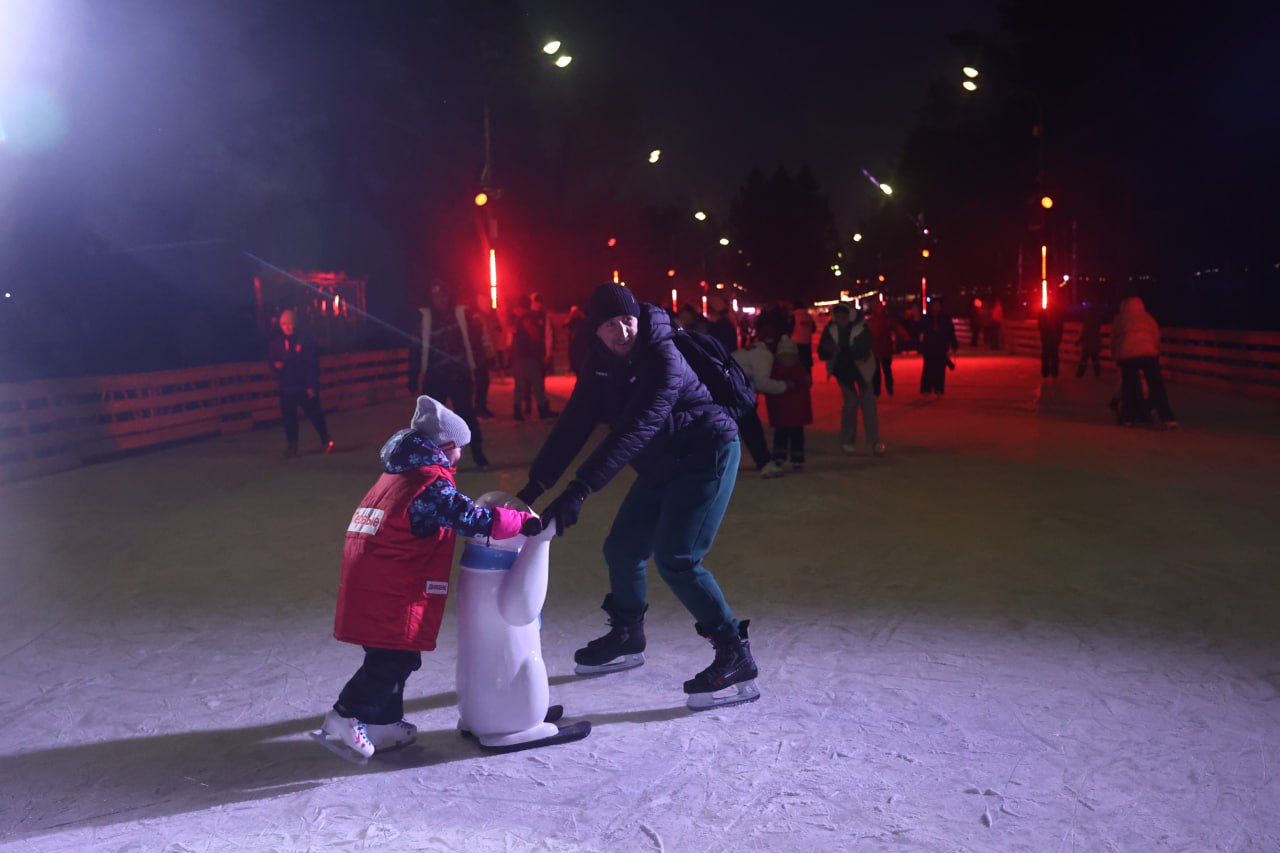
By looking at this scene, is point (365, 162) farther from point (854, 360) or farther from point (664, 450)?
point (664, 450)

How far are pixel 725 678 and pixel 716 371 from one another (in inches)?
45.2

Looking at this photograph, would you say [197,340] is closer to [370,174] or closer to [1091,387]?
[370,174]

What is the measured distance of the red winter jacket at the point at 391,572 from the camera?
414 cm

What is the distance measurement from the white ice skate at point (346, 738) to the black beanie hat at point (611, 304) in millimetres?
1626

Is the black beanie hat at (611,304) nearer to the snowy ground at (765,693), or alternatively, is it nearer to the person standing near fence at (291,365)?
the snowy ground at (765,693)

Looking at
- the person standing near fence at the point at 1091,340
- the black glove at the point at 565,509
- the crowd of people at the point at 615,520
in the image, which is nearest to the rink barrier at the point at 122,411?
the crowd of people at the point at 615,520

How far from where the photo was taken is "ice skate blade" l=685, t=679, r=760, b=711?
4.77 m

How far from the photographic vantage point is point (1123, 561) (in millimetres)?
7262

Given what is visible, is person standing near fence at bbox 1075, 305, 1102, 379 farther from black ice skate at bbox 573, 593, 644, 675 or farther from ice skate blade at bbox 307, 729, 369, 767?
ice skate blade at bbox 307, 729, 369, 767

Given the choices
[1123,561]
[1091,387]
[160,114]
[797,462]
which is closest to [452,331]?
[797,462]

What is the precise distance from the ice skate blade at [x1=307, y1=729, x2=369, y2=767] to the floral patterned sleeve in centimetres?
77

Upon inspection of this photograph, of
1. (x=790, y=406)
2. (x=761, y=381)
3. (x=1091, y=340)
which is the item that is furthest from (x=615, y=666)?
(x=1091, y=340)

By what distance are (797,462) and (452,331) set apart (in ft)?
11.2

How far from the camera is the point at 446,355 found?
11.9m
